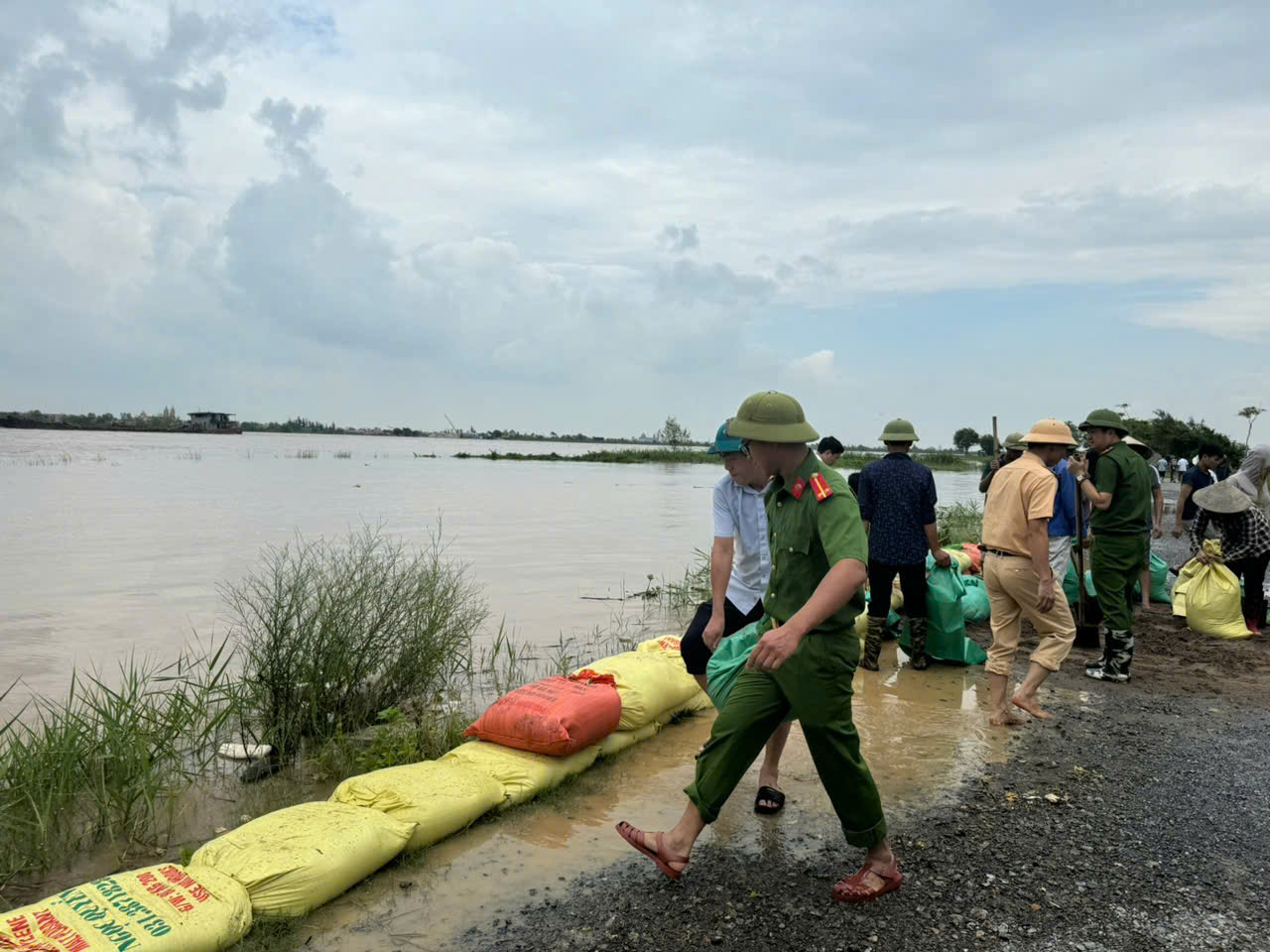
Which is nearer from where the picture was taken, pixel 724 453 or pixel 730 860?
pixel 730 860

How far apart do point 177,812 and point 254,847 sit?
125 centimetres

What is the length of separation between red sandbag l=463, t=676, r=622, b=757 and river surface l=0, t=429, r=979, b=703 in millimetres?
3698

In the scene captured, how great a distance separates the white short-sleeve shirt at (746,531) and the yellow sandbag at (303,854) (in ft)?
5.20

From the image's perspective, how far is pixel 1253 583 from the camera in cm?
721

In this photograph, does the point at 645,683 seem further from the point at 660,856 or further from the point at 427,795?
the point at 660,856

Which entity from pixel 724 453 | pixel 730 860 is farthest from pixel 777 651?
pixel 724 453

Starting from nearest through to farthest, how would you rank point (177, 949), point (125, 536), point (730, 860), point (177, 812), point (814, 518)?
point (177, 949)
point (814, 518)
point (730, 860)
point (177, 812)
point (125, 536)

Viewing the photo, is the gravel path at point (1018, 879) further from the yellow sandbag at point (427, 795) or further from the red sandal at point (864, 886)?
the yellow sandbag at point (427, 795)

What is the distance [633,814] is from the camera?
3.56 metres

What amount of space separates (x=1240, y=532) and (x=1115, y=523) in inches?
88.6

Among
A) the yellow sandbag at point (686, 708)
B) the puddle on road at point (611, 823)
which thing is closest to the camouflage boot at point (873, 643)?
the puddle on road at point (611, 823)

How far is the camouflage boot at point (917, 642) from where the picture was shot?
596 cm

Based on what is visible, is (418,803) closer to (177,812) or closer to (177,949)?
(177,949)

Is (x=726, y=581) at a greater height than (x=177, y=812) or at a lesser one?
greater
